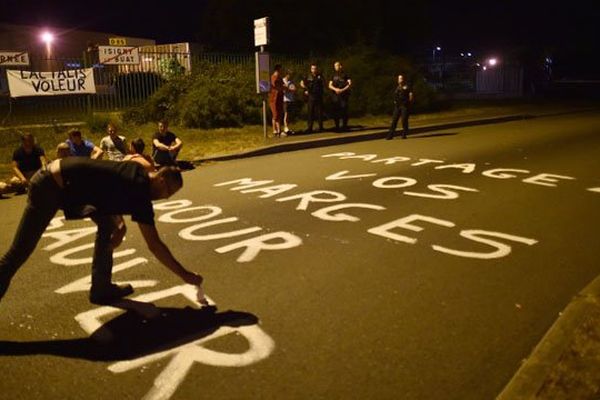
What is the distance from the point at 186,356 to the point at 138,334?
497 mm

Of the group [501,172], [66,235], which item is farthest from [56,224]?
[501,172]

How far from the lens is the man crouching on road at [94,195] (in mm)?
3682

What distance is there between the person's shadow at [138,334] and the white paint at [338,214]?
2.74 metres

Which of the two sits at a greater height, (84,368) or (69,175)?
(69,175)

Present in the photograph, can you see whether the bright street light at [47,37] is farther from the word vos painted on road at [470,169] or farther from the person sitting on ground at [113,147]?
the word vos painted on road at [470,169]

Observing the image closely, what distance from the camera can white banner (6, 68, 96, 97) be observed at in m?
12.4

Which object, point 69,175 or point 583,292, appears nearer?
point 69,175

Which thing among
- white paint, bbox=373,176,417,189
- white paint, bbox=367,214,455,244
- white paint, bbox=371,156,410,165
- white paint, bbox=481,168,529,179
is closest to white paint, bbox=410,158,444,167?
white paint, bbox=371,156,410,165

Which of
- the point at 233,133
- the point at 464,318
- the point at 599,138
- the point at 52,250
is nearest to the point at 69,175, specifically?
the point at 52,250

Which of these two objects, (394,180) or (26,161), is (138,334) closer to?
(26,161)

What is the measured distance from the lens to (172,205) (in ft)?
24.7

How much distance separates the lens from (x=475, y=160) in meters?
10.8

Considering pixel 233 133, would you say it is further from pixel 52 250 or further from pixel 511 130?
pixel 52 250

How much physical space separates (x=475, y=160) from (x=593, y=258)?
18.5 ft
